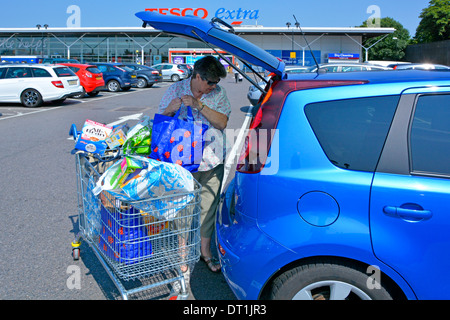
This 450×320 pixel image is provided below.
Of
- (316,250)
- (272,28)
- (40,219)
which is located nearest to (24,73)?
(40,219)

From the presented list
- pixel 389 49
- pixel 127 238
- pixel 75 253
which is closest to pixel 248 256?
pixel 127 238

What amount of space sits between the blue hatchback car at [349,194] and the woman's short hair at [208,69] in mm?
876

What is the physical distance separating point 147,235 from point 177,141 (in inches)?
29.7

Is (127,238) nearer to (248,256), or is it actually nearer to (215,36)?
(248,256)

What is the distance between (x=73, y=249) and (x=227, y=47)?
2.34 meters

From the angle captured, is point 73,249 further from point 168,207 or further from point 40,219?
point 168,207

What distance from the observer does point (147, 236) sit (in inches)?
105

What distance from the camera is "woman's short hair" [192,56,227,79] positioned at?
3283 millimetres

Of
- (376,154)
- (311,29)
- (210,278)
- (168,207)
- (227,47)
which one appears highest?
(311,29)

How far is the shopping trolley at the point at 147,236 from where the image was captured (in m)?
2.63

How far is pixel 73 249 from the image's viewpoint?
3.76m

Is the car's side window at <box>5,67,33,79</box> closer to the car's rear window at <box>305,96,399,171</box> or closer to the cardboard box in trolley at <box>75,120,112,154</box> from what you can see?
the cardboard box in trolley at <box>75,120,112,154</box>

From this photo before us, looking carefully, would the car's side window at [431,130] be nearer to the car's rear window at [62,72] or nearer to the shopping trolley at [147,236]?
the shopping trolley at [147,236]
